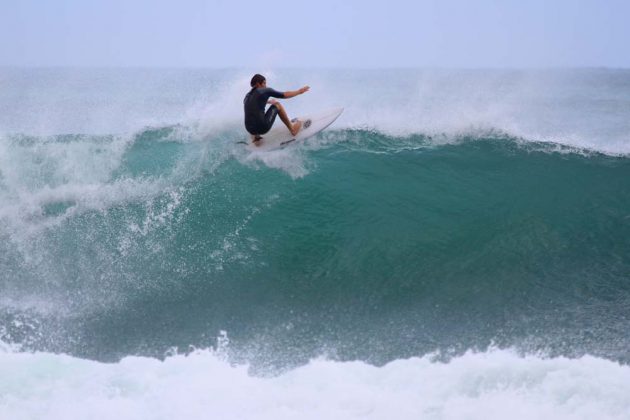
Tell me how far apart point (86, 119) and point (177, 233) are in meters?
14.4

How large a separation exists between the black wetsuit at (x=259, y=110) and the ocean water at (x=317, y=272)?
1329 millimetres

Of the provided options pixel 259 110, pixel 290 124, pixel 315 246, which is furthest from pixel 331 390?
pixel 290 124

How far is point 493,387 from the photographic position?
17.7ft

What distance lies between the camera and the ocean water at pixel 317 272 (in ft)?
18.4

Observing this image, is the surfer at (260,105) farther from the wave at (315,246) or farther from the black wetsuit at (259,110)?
the wave at (315,246)

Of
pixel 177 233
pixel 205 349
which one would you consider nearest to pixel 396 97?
pixel 177 233

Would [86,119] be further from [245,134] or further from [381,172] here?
[381,172]

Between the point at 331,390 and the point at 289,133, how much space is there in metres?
4.67

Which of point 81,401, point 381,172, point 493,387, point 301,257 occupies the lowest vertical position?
point 81,401

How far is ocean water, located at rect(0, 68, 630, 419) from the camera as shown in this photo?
560 cm

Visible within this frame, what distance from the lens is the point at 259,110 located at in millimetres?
8281

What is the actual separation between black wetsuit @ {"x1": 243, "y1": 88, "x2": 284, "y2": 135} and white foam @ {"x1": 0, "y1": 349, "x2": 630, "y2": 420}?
360cm

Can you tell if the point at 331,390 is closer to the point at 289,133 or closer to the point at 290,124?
the point at 290,124

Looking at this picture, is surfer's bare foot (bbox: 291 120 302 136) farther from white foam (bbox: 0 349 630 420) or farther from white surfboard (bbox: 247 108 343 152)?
white foam (bbox: 0 349 630 420)
